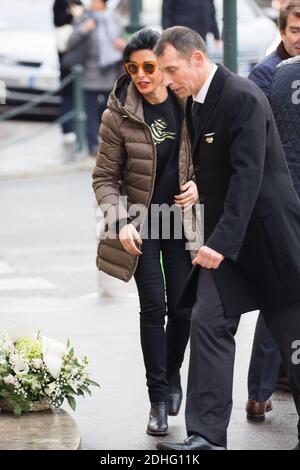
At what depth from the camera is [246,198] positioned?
5660 mm

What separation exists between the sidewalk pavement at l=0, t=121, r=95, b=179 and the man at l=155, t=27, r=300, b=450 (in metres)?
10.4

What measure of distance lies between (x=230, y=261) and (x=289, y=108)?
983 mm

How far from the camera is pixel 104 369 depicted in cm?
772

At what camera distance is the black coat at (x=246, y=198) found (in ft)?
18.6

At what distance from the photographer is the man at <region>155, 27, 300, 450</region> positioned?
5.72 metres

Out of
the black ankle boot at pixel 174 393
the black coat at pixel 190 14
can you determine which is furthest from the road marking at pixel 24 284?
the black coat at pixel 190 14

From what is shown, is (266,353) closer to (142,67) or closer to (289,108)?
(289,108)

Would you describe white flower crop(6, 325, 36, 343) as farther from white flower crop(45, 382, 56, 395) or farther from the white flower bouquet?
white flower crop(45, 382, 56, 395)

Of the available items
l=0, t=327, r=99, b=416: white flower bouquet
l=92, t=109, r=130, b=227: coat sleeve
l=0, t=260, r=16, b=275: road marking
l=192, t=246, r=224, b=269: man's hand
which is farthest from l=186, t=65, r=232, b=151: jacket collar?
l=0, t=260, r=16, b=275: road marking

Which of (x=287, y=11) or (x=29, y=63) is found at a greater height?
(x=287, y=11)

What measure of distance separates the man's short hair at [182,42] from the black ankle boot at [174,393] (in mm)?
1831

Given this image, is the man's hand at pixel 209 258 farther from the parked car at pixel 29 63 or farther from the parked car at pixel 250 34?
the parked car at pixel 29 63

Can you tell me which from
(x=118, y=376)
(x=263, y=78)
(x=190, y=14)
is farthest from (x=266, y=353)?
(x=190, y=14)

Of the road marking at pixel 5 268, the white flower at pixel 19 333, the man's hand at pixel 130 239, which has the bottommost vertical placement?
the road marking at pixel 5 268
